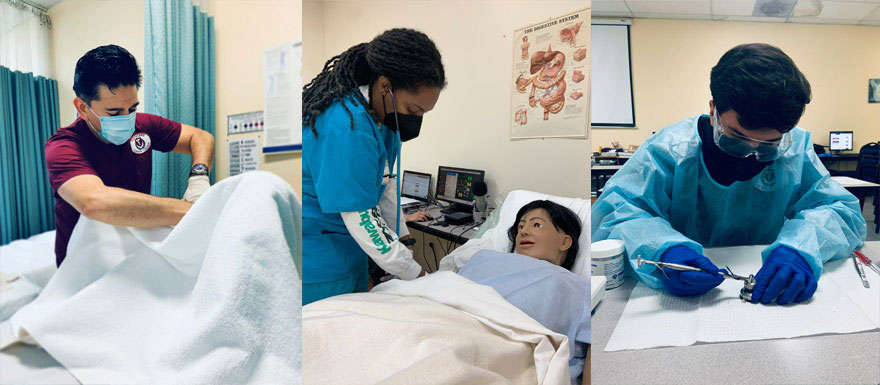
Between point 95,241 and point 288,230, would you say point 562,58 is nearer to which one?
point 288,230

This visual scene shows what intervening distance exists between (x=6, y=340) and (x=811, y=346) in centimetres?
110

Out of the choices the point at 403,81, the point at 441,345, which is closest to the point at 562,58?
the point at 403,81

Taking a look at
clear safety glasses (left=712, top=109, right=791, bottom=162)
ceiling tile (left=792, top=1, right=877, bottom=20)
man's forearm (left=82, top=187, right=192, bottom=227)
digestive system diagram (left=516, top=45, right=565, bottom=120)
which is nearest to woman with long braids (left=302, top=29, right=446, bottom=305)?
digestive system diagram (left=516, top=45, right=565, bottom=120)

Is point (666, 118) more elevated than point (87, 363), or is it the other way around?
point (666, 118)

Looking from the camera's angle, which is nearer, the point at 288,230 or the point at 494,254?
the point at 494,254

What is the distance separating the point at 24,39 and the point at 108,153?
213 mm

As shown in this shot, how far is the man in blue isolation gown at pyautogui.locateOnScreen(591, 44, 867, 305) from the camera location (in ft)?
1.55

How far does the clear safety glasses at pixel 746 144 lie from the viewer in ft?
1.65

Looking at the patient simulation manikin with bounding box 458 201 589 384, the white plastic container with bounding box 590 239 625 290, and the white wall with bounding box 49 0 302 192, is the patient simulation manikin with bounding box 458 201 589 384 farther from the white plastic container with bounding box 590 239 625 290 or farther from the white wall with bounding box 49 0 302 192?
the white wall with bounding box 49 0 302 192

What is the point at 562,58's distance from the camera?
401 millimetres

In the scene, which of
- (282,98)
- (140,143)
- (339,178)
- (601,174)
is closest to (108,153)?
(140,143)

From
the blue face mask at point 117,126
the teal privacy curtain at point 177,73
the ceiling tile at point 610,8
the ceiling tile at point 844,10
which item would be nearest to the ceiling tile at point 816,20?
the ceiling tile at point 844,10

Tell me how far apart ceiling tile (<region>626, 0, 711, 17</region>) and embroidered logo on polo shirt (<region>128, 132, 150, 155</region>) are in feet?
2.39

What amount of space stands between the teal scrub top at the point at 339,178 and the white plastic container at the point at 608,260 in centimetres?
33
